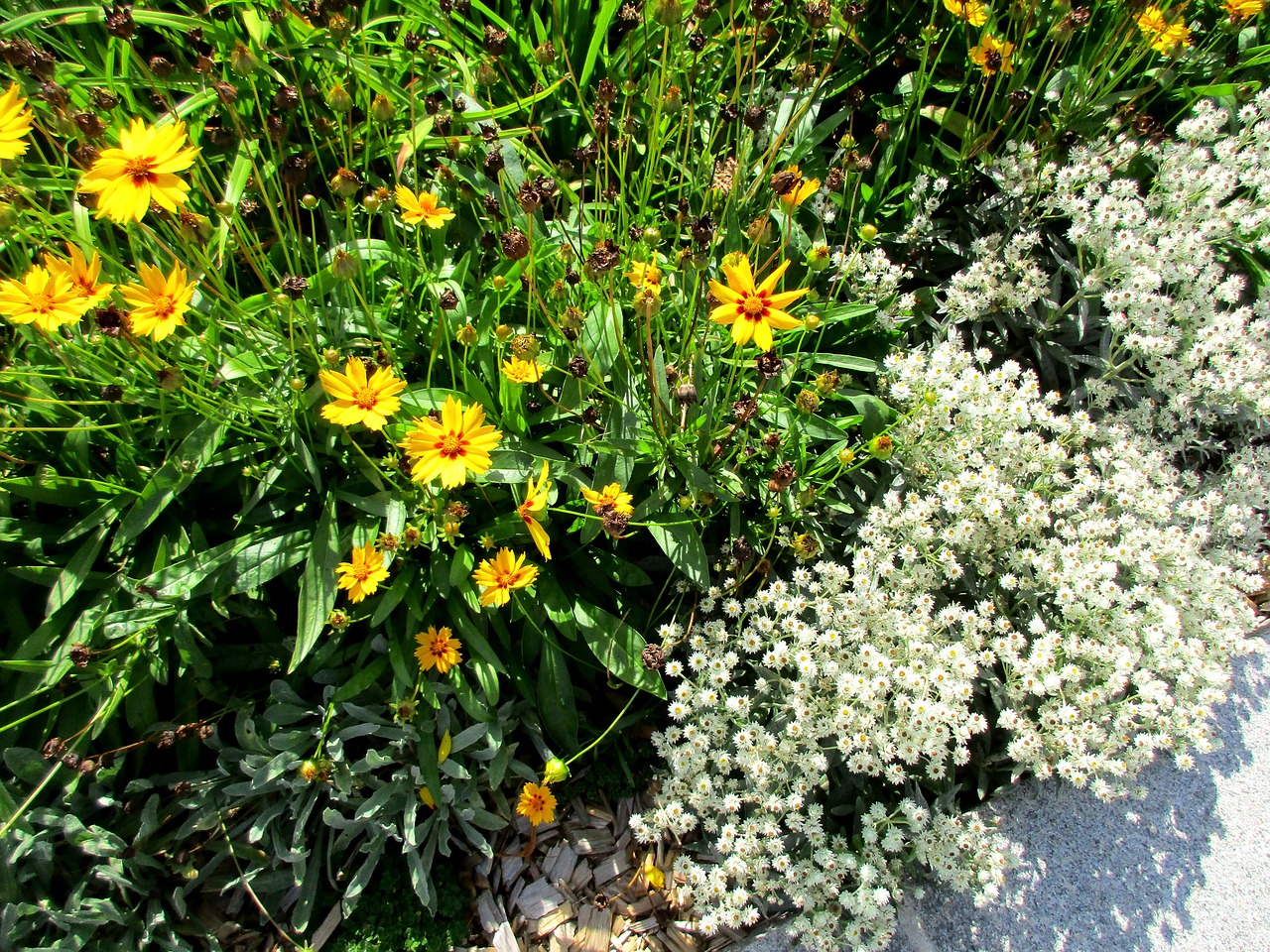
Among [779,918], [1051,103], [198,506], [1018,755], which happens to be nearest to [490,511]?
[198,506]

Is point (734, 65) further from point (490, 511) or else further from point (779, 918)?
point (779, 918)

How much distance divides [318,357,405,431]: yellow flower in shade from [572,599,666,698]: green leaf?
871mm

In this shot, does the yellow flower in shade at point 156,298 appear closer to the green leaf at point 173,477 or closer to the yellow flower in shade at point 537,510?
the green leaf at point 173,477

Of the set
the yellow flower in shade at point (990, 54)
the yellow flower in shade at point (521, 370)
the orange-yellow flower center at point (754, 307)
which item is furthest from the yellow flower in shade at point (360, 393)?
the yellow flower in shade at point (990, 54)

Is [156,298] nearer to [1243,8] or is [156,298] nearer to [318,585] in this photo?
[318,585]

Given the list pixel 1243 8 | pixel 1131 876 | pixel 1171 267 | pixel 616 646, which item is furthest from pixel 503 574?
pixel 1243 8

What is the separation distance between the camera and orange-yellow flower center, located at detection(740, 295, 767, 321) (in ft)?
6.07

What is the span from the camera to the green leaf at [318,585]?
2.15 m

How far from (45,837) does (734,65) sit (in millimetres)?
3226

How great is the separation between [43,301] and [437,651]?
119 cm

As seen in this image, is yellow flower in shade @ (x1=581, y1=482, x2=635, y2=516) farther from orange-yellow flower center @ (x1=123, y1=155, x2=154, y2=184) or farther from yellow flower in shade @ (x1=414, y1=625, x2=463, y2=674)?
orange-yellow flower center @ (x1=123, y1=155, x2=154, y2=184)

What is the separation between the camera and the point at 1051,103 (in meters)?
3.24

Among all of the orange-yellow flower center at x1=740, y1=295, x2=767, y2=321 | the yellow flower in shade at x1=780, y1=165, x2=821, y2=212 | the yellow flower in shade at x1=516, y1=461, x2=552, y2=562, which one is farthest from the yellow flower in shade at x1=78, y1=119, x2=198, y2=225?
the yellow flower in shade at x1=780, y1=165, x2=821, y2=212

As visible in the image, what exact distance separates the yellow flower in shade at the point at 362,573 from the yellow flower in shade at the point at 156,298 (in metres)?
0.67
